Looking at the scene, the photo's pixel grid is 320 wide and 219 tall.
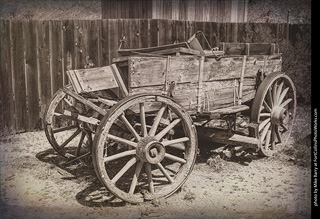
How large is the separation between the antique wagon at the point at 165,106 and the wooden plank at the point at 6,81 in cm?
163

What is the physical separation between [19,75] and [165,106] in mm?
3802

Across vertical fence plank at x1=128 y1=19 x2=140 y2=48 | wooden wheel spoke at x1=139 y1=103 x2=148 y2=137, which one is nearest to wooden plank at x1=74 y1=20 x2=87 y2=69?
vertical fence plank at x1=128 y1=19 x2=140 y2=48

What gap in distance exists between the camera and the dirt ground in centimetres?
360

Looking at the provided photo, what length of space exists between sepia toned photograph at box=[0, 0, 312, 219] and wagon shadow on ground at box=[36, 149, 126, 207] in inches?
1.0

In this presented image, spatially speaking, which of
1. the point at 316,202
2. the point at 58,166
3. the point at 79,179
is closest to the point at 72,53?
the point at 58,166

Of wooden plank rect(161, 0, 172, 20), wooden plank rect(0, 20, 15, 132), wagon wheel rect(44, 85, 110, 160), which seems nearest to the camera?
wagon wheel rect(44, 85, 110, 160)

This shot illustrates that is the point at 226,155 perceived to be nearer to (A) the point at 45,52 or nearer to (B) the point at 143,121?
(B) the point at 143,121

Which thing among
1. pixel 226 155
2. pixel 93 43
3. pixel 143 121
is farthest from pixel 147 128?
pixel 93 43

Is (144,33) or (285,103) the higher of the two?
(144,33)

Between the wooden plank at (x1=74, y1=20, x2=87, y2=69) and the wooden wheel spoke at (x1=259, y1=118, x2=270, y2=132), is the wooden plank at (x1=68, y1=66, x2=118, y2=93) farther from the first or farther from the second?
the wooden plank at (x1=74, y1=20, x2=87, y2=69)

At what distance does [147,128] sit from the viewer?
181 inches

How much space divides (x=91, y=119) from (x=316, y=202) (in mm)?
2603

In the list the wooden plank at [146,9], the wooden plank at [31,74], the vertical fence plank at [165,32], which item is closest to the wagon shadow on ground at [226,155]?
the vertical fence plank at [165,32]

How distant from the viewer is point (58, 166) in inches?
190
